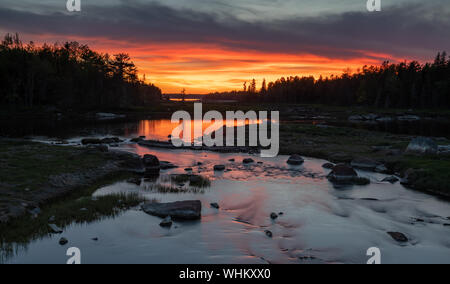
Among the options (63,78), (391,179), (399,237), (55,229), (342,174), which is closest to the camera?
(55,229)

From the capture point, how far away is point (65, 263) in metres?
11.4

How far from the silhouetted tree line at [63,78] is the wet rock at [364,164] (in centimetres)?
11390

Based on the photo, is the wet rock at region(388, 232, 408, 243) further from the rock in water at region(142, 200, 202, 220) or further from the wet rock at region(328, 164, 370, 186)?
the rock in water at region(142, 200, 202, 220)

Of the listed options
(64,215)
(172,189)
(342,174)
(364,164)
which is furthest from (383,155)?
(64,215)

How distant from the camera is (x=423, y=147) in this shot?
33.5 m

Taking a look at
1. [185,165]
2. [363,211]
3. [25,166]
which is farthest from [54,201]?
[363,211]

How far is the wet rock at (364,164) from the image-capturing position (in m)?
30.2

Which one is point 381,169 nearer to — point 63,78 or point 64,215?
point 64,215

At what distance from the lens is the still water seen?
1265cm

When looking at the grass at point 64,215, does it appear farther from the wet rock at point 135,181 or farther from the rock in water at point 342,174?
the rock in water at point 342,174

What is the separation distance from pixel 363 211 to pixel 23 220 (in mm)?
18805

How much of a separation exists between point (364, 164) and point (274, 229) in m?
19.0

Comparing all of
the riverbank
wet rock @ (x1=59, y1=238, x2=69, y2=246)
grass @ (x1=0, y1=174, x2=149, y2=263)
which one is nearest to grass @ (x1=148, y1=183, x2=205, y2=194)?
grass @ (x1=0, y1=174, x2=149, y2=263)
